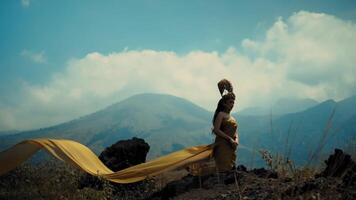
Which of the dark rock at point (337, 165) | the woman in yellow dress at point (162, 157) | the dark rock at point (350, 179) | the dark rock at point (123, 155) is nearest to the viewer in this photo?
the dark rock at point (350, 179)

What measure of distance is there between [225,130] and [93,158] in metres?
5.11

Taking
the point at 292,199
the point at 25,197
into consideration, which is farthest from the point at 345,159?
the point at 25,197

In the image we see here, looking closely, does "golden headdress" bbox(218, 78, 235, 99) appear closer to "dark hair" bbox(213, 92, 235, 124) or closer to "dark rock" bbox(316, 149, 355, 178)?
"dark hair" bbox(213, 92, 235, 124)

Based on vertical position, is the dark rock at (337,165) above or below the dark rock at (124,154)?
below

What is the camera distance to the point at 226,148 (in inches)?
471

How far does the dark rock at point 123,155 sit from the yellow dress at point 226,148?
5.68 metres

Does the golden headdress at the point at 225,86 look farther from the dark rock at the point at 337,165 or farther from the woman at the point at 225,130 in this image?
the dark rock at the point at 337,165

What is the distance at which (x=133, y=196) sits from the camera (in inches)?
515

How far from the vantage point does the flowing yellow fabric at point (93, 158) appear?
1252 centimetres

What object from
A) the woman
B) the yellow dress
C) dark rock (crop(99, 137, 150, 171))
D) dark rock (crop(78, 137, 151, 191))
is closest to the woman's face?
the woman

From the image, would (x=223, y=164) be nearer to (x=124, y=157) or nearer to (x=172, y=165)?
(x=172, y=165)

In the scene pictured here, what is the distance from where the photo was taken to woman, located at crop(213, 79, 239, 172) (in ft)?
38.7

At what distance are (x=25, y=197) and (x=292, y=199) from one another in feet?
26.1

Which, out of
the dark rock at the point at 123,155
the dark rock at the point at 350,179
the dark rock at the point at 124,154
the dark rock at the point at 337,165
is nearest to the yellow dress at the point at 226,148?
the dark rock at the point at 337,165
